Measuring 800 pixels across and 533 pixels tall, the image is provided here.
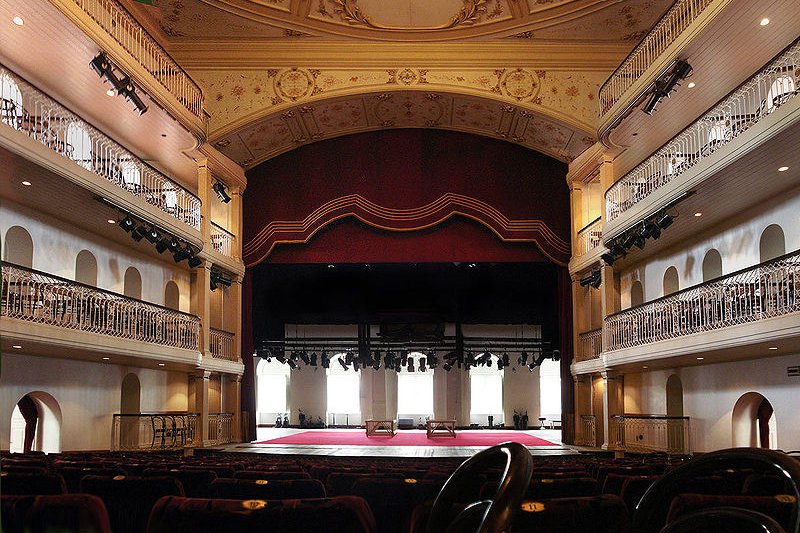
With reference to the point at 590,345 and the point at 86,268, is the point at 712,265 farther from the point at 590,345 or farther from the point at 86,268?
the point at 86,268

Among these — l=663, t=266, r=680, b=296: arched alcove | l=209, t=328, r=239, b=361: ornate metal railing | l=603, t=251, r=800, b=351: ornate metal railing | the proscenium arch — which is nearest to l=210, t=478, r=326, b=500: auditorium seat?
l=603, t=251, r=800, b=351: ornate metal railing

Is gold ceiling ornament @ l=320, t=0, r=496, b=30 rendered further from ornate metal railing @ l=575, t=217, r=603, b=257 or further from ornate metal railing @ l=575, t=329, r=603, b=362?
ornate metal railing @ l=575, t=329, r=603, b=362

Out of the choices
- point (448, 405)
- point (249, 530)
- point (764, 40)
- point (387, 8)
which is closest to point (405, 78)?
point (387, 8)

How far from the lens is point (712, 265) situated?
61.0 feet

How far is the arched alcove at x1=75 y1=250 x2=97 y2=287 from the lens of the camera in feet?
61.1

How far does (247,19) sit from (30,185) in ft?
26.6

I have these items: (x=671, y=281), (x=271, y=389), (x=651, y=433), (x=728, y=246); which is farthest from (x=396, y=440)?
(x=271, y=389)

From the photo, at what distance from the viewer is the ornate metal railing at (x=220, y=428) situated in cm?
→ 2181

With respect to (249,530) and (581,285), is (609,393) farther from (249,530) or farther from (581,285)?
(249,530)

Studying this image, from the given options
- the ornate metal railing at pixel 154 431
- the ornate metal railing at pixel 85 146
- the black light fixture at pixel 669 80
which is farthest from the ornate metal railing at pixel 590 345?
the ornate metal railing at pixel 85 146

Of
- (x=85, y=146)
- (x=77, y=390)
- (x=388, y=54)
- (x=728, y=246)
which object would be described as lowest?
(x=77, y=390)

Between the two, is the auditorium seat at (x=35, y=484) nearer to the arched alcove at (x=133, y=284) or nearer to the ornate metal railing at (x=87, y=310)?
the ornate metal railing at (x=87, y=310)

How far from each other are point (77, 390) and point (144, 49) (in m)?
7.62

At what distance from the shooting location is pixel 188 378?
21688 millimetres
